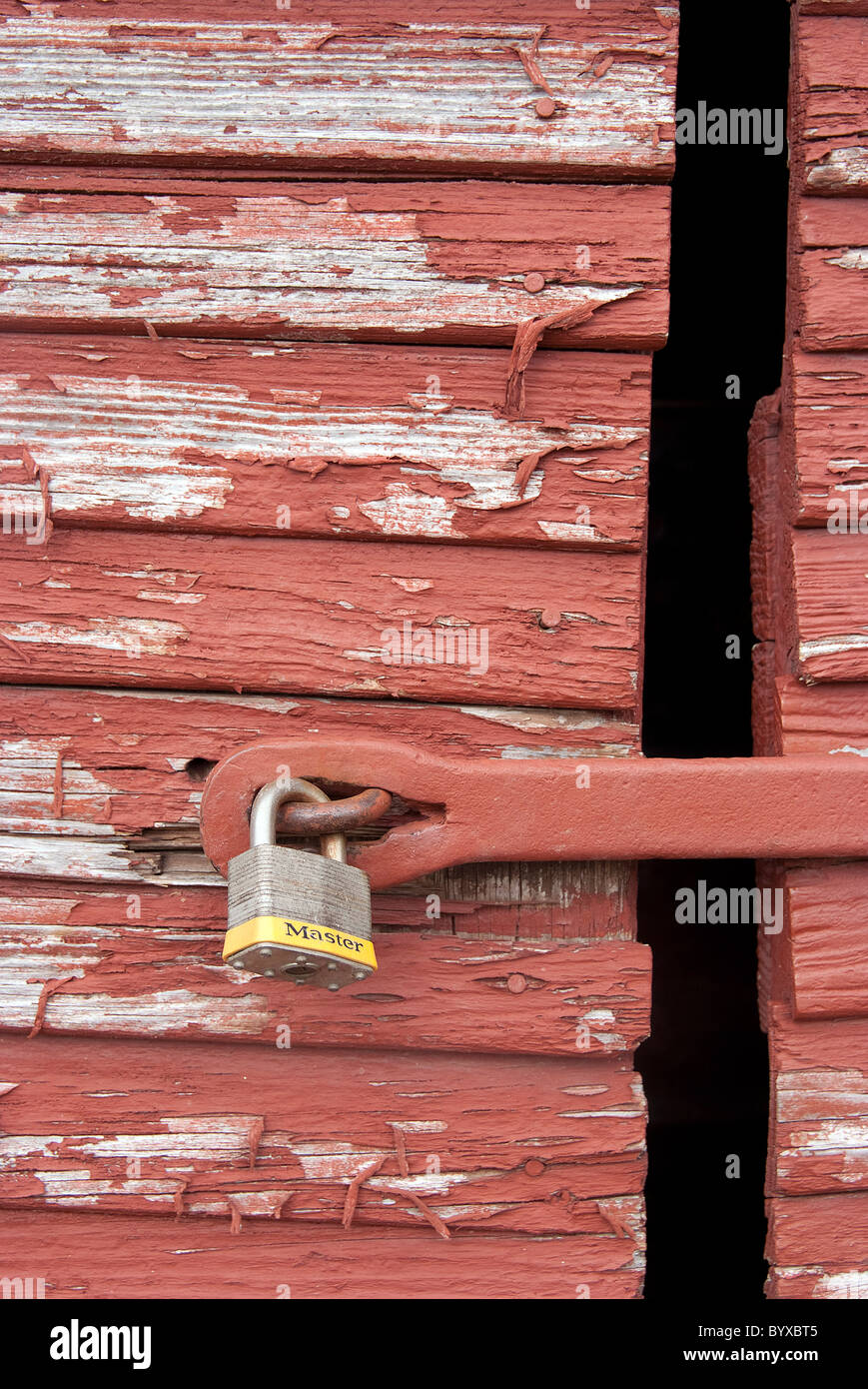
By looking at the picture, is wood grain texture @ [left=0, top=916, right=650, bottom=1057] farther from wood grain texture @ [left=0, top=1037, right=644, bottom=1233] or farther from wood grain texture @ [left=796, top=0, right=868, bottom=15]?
wood grain texture @ [left=796, top=0, right=868, bottom=15]

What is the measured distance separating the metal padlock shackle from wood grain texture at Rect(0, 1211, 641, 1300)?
21.4 inches

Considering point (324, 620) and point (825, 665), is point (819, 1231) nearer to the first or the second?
point (825, 665)

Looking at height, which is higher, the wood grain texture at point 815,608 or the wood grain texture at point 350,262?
the wood grain texture at point 350,262

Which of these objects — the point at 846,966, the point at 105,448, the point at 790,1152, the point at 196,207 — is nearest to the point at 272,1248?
the point at 790,1152

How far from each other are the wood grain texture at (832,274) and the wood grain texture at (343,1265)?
1196mm

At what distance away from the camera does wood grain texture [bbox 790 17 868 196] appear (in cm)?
127

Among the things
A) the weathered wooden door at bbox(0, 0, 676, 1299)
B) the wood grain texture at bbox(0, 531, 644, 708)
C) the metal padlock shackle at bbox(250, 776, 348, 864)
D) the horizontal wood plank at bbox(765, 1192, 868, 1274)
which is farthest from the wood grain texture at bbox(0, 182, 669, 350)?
the horizontal wood plank at bbox(765, 1192, 868, 1274)

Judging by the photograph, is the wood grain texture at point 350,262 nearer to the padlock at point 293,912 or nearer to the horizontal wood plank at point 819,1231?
the padlock at point 293,912

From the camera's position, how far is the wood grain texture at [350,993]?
1258 millimetres

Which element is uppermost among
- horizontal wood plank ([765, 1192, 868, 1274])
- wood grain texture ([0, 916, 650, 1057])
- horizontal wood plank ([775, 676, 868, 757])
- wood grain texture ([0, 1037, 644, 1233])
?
horizontal wood plank ([775, 676, 868, 757])

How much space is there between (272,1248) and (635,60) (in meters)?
1.59

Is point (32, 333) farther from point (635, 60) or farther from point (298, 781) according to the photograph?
point (635, 60)

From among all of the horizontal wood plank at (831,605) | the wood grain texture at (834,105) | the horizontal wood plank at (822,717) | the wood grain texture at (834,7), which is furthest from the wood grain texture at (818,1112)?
the wood grain texture at (834,7)

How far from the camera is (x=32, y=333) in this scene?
1.29 m
